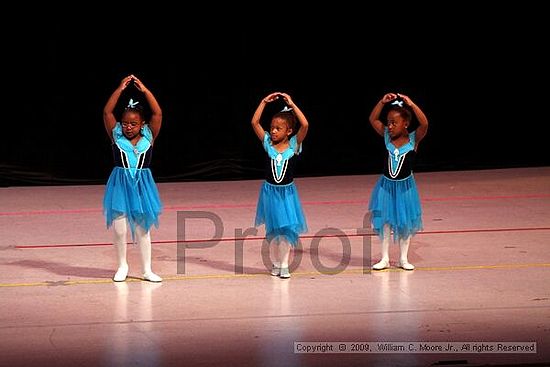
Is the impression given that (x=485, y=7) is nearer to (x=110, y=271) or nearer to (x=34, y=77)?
(x=34, y=77)

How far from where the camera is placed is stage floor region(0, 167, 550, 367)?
514cm

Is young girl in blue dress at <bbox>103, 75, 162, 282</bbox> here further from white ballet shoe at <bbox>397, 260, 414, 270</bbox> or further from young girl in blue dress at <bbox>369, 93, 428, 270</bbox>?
white ballet shoe at <bbox>397, 260, 414, 270</bbox>

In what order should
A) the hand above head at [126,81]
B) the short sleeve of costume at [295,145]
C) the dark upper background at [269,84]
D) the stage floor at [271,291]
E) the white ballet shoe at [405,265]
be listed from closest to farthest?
the stage floor at [271,291], the hand above head at [126,81], the short sleeve of costume at [295,145], the white ballet shoe at [405,265], the dark upper background at [269,84]

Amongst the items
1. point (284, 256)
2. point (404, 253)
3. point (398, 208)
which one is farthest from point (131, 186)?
point (404, 253)

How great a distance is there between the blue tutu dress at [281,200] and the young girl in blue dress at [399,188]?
22.8 inches

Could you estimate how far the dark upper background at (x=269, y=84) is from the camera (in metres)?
10.7

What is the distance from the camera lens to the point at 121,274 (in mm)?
6707

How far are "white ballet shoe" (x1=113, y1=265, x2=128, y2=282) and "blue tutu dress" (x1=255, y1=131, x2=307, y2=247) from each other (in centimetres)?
96

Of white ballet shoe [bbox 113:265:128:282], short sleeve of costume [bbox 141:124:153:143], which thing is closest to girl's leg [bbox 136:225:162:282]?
white ballet shoe [bbox 113:265:128:282]

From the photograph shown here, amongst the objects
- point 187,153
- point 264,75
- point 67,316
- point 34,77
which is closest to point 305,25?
point 264,75

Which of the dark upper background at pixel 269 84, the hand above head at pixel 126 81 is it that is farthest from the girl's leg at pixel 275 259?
the dark upper background at pixel 269 84

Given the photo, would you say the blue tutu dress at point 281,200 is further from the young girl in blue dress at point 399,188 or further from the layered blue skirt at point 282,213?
the young girl in blue dress at point 399,188

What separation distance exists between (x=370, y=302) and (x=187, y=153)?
5.49 m

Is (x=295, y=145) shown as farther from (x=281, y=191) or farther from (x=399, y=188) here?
(x=399, y=188)
